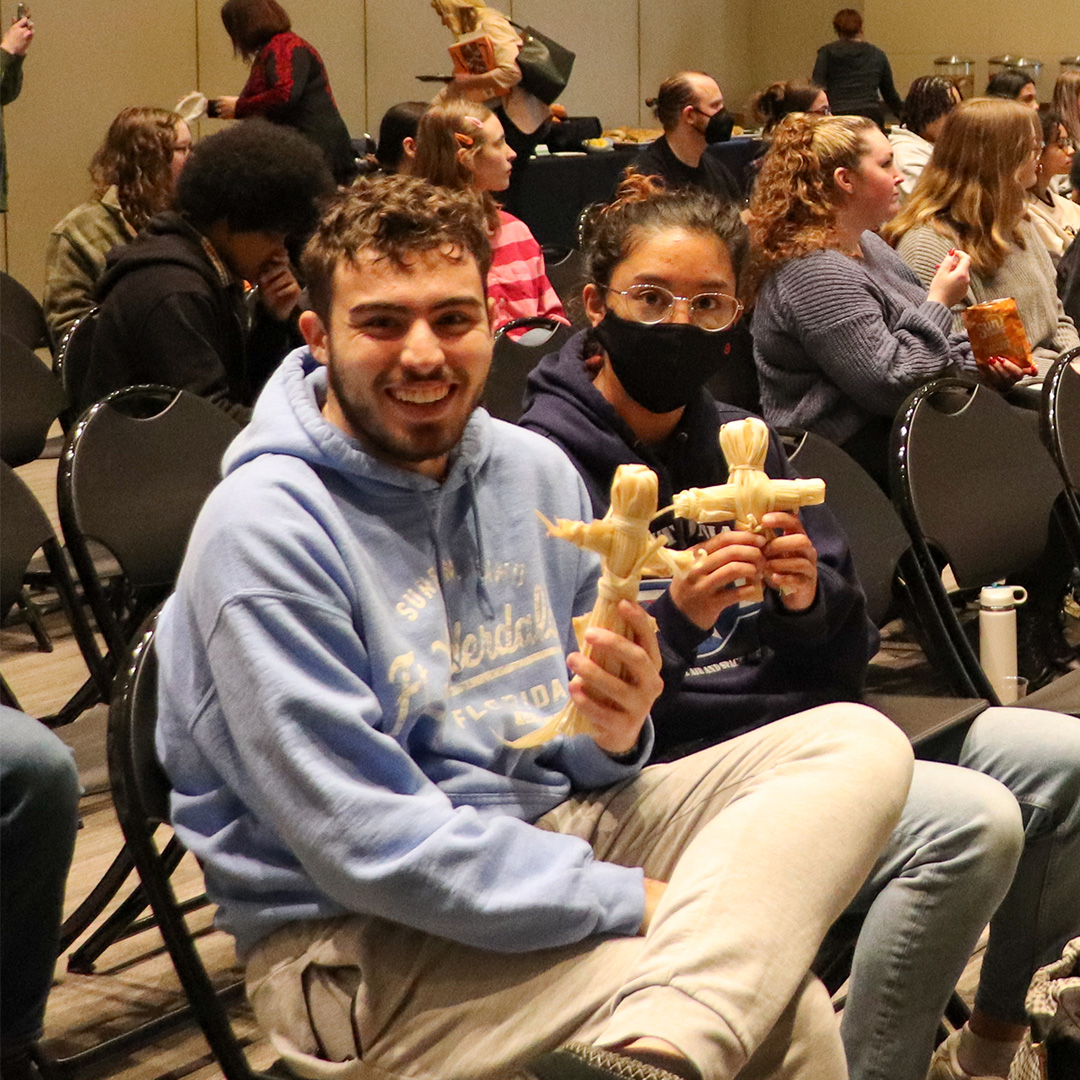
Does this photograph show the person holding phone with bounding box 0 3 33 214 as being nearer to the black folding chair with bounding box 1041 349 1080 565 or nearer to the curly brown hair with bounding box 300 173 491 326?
the black folding chair with bounding box 1041 349 1080 565

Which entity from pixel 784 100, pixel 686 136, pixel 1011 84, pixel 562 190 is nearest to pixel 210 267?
pixel 686 136

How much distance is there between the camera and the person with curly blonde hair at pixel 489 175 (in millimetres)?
4617

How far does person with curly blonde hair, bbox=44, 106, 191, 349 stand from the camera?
4.60m

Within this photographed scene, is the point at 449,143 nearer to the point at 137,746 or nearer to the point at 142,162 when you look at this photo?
the point at 142,162

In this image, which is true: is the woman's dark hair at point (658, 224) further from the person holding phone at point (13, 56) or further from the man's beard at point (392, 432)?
the person holding phone at point (13, 56)

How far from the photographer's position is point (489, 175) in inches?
186

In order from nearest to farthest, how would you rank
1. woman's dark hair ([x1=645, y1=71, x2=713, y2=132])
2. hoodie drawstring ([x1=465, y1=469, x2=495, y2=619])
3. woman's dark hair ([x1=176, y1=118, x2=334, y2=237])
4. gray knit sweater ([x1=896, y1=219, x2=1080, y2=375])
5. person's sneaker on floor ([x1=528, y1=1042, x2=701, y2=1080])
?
1. person's sneaker on floor ([x1=528, y1=1042, x2=701, y2=1080])
2. hoodie drawstring ([x1=465, y1=469, x2=495, y2=619])
3. woman's dark hair ([x1=176, y1=118, x2=334, y2=237])
4. gray knit sweater ([x1=896, y1=219, x2=1080, y2=375])
5. woman's dark hair ([x1=645, y1=71, x2=713, y2=132])

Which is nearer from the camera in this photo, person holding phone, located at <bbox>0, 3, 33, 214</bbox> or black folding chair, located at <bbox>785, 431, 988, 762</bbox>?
black folding chair, located at <bbox>785, 431, 988, 762</bbox>

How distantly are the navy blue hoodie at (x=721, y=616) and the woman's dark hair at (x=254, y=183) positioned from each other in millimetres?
1169

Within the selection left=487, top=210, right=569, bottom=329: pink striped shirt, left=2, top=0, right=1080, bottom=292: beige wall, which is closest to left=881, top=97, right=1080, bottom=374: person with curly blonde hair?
left=487, top=210, right=569, bottom=329: pink striped shirt

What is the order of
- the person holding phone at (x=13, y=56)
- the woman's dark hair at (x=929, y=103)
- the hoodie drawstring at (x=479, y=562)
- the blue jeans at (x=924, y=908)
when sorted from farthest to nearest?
the woman's dark hair at (x=929, y=103) < the person holding phone at (x=13, y=56) < the blue jeans at (x=924, y=908) < the hoodie drawstring at (x=479, y=562)

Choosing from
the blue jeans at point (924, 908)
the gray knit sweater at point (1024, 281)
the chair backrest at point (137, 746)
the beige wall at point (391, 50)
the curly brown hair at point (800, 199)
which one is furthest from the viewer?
the beige wall at point (391, 50)

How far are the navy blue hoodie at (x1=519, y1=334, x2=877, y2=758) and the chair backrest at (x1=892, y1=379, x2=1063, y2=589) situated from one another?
0.53m

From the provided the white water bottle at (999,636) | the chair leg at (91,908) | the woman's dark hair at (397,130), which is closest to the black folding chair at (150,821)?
the chair leg at (91,908)
